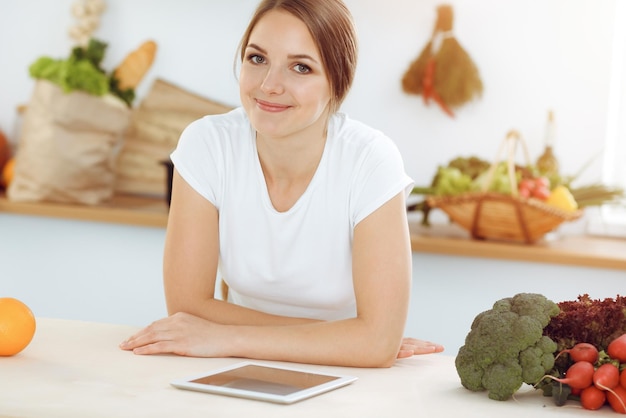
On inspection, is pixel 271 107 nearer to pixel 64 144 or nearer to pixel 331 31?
pixel 331 31

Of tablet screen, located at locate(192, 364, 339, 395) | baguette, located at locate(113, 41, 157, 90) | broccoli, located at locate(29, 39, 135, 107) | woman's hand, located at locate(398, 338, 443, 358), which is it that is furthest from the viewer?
baguette, located at locate(113, 41, 157, 90)

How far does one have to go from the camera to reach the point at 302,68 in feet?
6.27

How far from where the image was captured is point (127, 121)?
Answer: 11.4ft

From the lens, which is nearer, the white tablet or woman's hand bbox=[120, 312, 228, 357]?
the white tablet

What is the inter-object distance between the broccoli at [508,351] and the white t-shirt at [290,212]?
53cm

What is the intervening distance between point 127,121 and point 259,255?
Answer: 5.24ft

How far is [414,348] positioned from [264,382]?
457 millimetres

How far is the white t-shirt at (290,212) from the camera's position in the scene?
198cm

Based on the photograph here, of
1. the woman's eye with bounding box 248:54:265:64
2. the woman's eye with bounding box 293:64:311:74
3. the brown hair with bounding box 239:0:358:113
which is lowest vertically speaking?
the woman's eye with bounding box 293:64:311:74

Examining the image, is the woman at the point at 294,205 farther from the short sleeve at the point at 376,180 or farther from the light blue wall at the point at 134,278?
the light blue wall at the point at 134,278

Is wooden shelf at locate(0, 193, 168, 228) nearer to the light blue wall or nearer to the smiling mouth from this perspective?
the light blue wall

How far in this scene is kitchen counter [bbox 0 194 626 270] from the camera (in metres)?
2.96

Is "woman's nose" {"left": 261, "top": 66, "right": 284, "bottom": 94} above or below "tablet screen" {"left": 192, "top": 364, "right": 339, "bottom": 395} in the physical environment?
above

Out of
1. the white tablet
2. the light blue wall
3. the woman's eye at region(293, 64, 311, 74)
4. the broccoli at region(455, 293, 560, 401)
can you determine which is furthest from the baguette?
the broccoli at region(455, 293, 560, 401)
